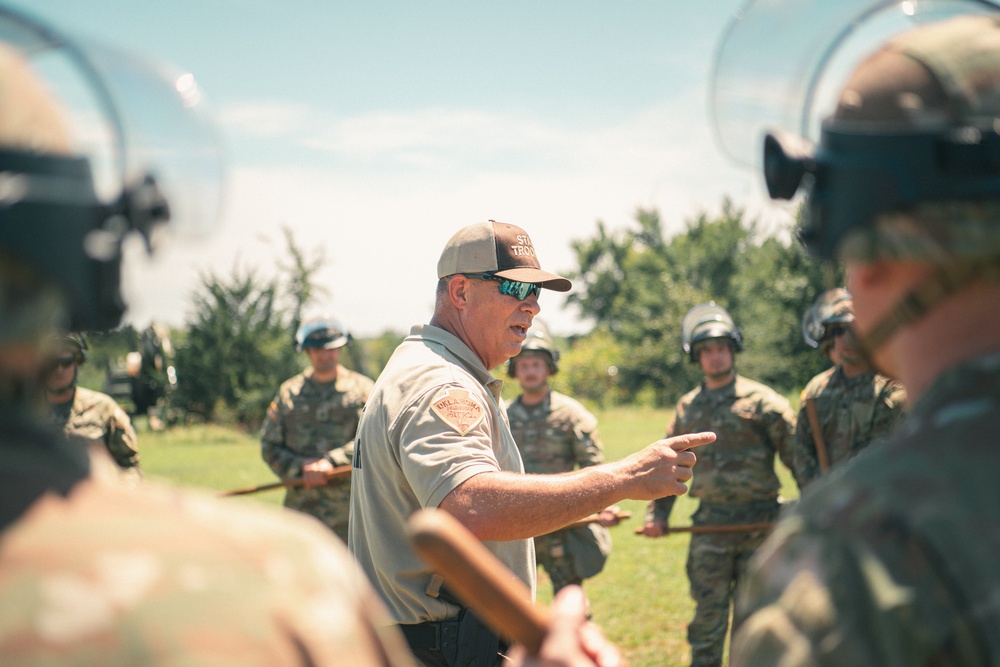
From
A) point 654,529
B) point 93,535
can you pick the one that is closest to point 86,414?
point 654,529

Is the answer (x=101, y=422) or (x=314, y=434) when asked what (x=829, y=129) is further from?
(x=314, y=434)

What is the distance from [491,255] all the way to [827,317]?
464 cm

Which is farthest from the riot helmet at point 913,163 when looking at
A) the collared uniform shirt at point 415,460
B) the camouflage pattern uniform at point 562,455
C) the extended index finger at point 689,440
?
the camouflage pattern uniform at point 562,455

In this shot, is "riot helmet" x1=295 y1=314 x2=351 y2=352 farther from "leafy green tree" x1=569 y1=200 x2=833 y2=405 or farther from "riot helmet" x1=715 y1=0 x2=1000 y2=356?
"leafy green tree" x1=569 y1=200 x2=833 y2=405

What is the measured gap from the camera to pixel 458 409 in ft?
10.3

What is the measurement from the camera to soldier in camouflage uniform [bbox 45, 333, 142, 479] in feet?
25.1

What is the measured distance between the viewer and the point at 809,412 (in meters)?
7.61

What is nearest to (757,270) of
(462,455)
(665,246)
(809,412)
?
(665,246)

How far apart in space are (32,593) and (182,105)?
973 millimetres

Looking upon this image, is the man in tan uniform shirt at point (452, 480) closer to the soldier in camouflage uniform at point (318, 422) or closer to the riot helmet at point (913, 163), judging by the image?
the riot helmet at point (913, 163)

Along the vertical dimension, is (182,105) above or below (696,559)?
above

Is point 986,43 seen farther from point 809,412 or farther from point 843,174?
point 809,412

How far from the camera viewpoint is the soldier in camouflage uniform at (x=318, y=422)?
884 centimetres

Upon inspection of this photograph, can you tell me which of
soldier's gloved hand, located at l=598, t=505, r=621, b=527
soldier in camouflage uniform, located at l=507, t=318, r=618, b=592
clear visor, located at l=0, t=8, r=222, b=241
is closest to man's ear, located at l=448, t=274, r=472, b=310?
clear visor, located at l=0, t=8, r=222, b=241
